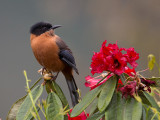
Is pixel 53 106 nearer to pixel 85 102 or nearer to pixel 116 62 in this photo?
pixel 85 102

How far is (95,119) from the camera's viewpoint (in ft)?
3.15

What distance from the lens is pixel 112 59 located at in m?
1.01

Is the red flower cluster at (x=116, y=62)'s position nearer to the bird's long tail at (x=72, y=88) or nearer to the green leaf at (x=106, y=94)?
the green leaf at (x=106, y=94)

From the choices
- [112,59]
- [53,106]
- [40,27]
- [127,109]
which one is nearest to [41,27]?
[40,27]

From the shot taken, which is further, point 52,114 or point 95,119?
point 52,114

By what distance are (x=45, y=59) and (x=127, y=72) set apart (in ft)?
3.88

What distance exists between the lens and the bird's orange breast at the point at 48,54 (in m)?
2.15

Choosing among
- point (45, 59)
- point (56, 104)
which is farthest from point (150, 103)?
point (45, 59)

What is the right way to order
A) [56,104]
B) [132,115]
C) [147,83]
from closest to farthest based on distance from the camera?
[132,115]
[147,83]
[56,104]

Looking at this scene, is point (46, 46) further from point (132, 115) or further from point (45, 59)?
point (132, 115)

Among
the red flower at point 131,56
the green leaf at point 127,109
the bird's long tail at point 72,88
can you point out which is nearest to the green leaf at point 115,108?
the green leaf at point 127,109

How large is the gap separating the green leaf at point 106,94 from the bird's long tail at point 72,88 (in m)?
0.69

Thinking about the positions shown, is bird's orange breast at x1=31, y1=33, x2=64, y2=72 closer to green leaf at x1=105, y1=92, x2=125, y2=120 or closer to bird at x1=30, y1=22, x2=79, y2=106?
bird at x1=30, y1=22, x2=79, y2=106

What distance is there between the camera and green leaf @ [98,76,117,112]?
0.94 metres
